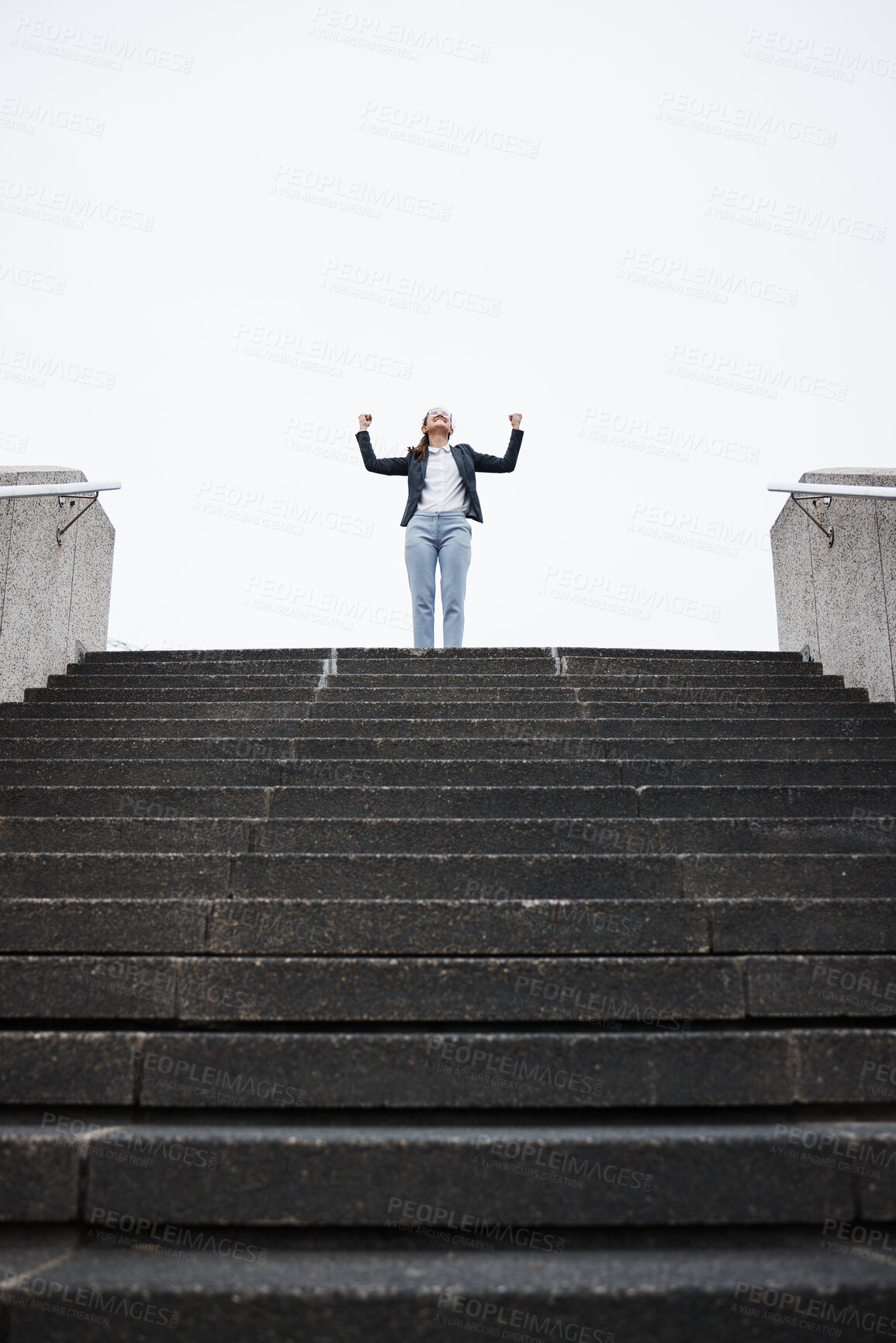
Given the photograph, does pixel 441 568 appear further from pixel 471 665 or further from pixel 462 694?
pixel 462 694

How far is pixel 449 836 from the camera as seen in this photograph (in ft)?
11.8

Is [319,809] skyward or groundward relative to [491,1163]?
skyward

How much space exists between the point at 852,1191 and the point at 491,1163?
78 centimetres

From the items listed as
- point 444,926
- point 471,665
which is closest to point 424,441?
point 471,665

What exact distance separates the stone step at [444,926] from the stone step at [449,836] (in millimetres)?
526

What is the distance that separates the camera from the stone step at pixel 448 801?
12.7ft

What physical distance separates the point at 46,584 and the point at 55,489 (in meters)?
1.08

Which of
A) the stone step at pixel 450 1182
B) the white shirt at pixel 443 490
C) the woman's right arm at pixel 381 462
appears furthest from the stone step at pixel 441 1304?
the woman's right arm at pixel 381 462

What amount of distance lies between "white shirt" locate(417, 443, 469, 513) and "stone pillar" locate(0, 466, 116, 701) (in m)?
2.20

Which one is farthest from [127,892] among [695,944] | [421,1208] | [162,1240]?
[695,944]

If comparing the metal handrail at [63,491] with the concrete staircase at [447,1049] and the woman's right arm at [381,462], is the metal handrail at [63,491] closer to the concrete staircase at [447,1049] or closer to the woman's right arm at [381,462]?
the concrete staircase at [447,1049]

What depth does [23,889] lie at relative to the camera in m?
3.24

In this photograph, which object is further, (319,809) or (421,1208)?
(319,809)

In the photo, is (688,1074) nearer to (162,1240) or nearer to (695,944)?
(695,944)
